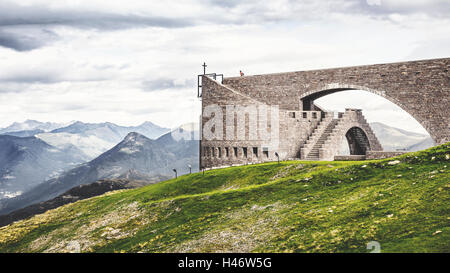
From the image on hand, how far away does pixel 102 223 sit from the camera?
34.4 metres

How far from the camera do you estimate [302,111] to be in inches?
1823

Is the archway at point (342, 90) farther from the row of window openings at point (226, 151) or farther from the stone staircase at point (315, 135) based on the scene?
the row of window openings at point (226, 151)

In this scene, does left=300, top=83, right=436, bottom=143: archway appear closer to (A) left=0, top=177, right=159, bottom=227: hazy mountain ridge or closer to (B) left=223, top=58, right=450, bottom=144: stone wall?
(B) left=223, top=58, right=450, bottom=144: stone wall

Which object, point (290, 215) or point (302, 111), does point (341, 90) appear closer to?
point (302, 111)

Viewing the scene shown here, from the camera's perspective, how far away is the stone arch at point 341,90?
43.3 meters

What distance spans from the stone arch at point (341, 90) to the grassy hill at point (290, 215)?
1433 cm

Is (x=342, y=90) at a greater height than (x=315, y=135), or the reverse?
(x=342, y=90)

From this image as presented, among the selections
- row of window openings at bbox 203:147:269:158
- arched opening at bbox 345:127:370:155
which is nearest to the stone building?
row of window openings at bbox 203:147:269:158

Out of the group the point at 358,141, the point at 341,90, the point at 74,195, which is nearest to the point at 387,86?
the point at 341,90

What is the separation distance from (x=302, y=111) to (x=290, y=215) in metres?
25.7

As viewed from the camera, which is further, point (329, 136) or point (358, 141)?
point (358, 141)

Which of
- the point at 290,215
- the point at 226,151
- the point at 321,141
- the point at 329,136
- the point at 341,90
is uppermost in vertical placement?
the point at 341,90

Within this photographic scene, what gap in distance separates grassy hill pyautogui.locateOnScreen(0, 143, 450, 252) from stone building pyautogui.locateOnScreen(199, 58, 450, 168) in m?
7.96
